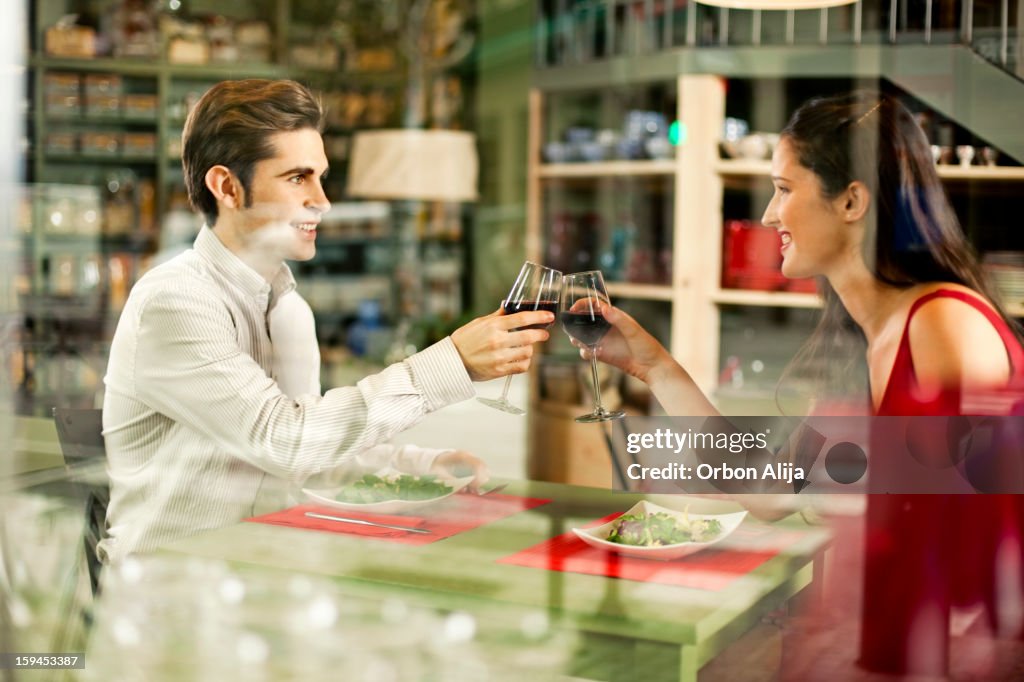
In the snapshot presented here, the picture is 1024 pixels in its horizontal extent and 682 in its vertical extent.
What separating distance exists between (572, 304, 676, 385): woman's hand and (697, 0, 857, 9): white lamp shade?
0.54 meters

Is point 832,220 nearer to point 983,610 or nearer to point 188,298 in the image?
point 983,610

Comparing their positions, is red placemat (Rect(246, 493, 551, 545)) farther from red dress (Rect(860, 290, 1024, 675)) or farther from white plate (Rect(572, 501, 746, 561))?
red dress (Rect(860, 290, 1024, 675))

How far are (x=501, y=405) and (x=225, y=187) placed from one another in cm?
55

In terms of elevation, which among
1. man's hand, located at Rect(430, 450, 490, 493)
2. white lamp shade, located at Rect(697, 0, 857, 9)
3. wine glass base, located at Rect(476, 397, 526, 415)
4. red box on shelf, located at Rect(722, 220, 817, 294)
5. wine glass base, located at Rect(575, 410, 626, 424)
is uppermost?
white lamp shade, located at Rect(697, 0, 857, 9)

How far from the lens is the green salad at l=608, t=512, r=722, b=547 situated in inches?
61.4

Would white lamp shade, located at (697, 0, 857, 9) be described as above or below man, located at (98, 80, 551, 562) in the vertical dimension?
above

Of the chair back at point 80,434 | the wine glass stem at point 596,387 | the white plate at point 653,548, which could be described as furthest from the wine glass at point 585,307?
the chair back at point 80,434

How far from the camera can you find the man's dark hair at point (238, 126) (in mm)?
1650

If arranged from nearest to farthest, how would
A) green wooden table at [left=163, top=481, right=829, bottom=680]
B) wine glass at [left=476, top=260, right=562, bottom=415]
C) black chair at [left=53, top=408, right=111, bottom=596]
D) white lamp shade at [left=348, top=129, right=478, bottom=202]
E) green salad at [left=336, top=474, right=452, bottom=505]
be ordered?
green wooden table at [left=163, top=481, right=829, bottom=680]
wine glass at [left=476, top=260, right=562, bottom=415]
green salad at [left=336, top=474, right=452, bottom=505]
black chair at [left=53, top=408, right=111, bottom=596]
white lamp shade at [left=348, top=129, right=478, bottom=202]

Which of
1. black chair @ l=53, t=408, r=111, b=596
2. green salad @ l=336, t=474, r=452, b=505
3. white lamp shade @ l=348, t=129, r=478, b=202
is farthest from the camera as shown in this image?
white lamp shade @ l=348, t=129, r=478, b=202

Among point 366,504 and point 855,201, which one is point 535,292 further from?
point 855,201

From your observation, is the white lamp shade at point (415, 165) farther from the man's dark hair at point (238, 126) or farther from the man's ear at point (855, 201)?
the man's ear at point (855, 201)

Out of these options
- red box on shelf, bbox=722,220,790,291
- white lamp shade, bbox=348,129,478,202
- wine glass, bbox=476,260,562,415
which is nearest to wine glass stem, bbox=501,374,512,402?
wine glass, bbox=476,260,562,415

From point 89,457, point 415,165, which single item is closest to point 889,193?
point 89,457
